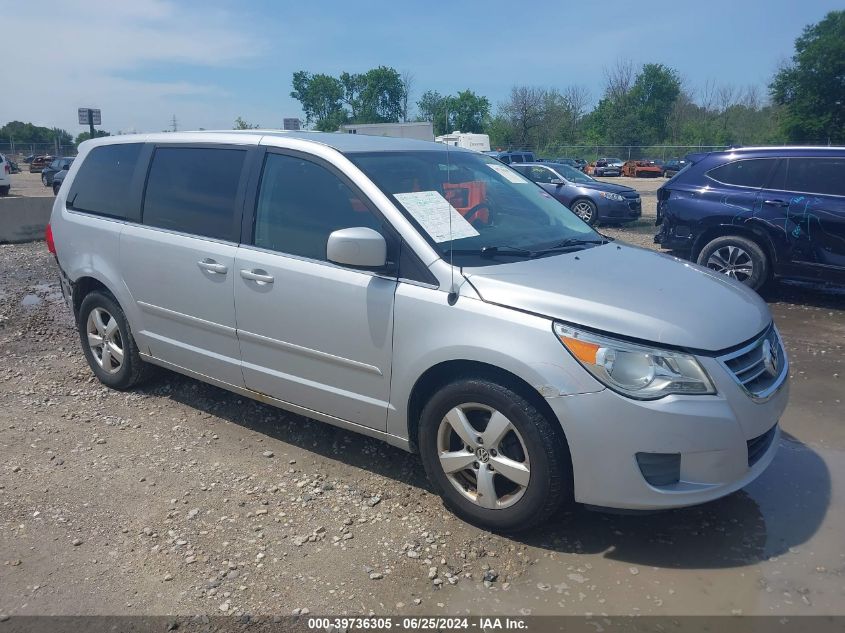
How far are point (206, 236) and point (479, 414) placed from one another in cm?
209

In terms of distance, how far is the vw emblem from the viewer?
3.26 m

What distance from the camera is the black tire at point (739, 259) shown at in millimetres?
8023

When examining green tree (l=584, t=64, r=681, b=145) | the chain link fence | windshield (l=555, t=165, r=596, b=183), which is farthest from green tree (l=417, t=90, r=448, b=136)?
green tree (l=584, t=64, r=681, b=145)

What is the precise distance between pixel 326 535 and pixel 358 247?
1.39 meters

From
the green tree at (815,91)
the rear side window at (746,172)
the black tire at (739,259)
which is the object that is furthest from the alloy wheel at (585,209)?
the green tree at (815,91)

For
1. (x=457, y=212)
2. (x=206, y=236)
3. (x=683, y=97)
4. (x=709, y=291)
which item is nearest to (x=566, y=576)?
(x=709, y=291)

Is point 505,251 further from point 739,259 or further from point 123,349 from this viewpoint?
point 739,259

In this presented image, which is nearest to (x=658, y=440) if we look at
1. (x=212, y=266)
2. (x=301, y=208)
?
(x=301, y=208)

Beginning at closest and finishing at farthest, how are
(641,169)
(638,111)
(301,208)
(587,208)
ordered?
(301,208) → (587,208) → (641,169) → (638,111)

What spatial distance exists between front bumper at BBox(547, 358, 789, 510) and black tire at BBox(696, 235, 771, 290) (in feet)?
18.1

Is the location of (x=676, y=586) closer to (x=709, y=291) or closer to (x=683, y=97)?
(x=709, y=291)

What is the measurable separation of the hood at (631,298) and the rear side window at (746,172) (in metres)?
5.16

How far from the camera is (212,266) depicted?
4.09 metres

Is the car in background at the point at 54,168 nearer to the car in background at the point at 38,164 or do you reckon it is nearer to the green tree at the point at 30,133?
the car in background at the point at 38,164
